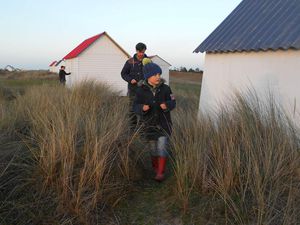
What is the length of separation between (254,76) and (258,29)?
104cm

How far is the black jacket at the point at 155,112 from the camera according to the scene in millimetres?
5957

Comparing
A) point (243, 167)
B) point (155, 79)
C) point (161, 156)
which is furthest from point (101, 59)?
point (243, 167)

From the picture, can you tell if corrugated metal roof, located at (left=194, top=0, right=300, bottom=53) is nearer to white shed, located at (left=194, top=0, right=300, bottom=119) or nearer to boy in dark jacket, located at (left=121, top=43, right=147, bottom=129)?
white shed, located at (left=194, top=0, right=300, bottom=119)

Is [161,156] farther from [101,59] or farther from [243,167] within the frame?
[101,59]

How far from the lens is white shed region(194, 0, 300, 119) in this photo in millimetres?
7564

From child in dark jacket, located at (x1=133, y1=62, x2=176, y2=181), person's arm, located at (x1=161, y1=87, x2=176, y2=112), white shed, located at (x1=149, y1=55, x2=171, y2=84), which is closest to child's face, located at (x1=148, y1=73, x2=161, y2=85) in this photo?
child in dark jacket, located at (x1=133, y1=62, x2=176, y2=181)

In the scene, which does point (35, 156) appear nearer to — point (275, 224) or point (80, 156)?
point (80, 156)

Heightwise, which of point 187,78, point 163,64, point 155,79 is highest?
point 155,79

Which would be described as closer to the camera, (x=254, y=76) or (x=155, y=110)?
(x=155, y=110)

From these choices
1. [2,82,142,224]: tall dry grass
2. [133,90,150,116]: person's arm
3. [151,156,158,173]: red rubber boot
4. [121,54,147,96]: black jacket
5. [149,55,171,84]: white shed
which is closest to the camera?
[2,82,142,224]: tall dry grass

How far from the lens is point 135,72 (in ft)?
27.1

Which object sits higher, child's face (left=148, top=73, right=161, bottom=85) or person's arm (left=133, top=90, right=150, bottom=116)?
child's face (left=148, top=73, right=161, bottom=85)

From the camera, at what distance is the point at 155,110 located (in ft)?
19.6

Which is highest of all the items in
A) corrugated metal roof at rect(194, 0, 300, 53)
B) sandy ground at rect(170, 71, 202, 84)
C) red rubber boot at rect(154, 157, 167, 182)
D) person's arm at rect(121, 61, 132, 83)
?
corrugated metal roof at rect(194, 0, 300, 53)
